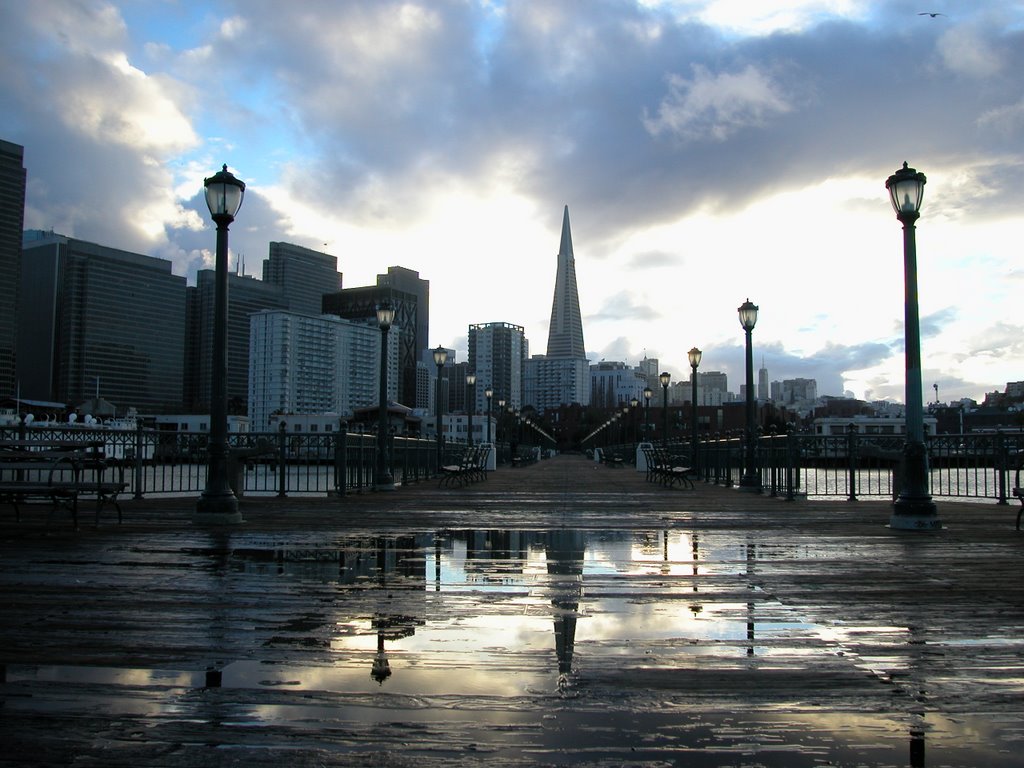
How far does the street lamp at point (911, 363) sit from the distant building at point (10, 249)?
6407 inches

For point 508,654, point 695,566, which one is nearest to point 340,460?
point 695,566

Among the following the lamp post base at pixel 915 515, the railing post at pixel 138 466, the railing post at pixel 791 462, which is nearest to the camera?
the lamp post base at pixel 915 515

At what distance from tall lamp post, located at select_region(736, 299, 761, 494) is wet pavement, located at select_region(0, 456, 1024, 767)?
11121mm

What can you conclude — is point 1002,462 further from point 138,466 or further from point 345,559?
point 138,466

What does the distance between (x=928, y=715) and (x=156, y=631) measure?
12.1 feet

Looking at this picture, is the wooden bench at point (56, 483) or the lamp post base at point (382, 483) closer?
the wooden bench at point (56, 483)

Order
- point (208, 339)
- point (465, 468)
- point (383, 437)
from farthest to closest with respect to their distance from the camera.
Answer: point (208, 339) < point (465, 468) < point (383, 437)

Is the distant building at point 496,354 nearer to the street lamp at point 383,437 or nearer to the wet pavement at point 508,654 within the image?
the street lamp at point 383,437

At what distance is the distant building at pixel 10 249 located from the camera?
146500 mm

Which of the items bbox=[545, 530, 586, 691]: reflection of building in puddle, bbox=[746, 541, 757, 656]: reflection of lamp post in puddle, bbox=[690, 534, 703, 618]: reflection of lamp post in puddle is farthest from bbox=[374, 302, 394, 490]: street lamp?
bbox=[746, 541, 757, 656]: reflection of lamp post in puddle

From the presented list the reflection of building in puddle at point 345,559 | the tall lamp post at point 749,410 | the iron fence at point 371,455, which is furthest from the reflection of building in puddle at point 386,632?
the tall lamp post at point 749,410

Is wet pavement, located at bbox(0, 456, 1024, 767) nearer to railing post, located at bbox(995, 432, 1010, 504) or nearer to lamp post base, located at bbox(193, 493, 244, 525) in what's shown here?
lamp post base, located at bbox(193, 493, 244, 525)

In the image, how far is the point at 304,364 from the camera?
176 metres

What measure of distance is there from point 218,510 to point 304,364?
17041cm
